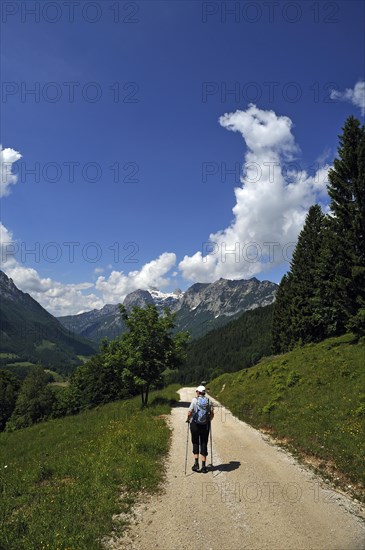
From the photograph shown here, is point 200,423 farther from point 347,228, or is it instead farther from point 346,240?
point 347,228

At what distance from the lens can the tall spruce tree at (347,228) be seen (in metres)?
28.9

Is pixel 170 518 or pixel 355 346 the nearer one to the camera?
pixel 170 518

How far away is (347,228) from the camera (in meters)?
30.3

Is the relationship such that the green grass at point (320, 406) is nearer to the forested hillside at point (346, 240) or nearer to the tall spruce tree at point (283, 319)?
the forested hillside at point (346, 240)

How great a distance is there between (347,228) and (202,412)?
24.5 metres

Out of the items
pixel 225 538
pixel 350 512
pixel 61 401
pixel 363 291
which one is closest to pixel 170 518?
pixel 225 538

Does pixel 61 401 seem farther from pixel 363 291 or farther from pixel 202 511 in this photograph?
pixel 202 511

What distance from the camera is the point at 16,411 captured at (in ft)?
245

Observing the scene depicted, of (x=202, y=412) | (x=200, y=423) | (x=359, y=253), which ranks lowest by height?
→ (x=200, y=423)

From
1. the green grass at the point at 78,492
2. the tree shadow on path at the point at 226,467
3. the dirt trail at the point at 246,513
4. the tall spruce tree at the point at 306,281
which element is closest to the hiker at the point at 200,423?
the tree shadow on path at the point at 226,467

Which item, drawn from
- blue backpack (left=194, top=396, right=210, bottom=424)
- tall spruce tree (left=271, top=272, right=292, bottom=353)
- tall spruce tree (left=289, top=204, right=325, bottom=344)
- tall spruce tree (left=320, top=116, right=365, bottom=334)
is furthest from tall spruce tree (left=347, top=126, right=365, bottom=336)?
tall spruce tree (left=271, top=272, right=292, bottom=353)

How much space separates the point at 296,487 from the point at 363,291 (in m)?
22.3

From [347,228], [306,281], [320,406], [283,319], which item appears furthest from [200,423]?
[283,319]

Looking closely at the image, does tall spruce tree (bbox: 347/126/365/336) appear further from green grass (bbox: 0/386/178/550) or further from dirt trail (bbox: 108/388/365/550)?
green grass (bbox: 0/386/178/550)
